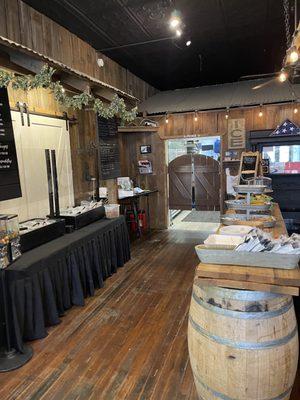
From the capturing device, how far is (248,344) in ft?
4.61

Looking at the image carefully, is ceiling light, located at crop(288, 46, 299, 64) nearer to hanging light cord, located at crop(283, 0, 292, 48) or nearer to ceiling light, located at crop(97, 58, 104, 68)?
hanging light cord, located at crop(283, 0, 292, 48)

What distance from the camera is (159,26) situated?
4.34m

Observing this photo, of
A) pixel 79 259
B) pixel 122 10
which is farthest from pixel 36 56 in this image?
pixel 79 259

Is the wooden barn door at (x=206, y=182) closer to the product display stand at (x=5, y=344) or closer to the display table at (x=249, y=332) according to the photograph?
the product display stand at (x=5, y=344)

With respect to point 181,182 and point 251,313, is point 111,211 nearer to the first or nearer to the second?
point 181,182

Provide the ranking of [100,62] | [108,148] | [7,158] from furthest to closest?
[108,148]
[100,62]
[7,158]

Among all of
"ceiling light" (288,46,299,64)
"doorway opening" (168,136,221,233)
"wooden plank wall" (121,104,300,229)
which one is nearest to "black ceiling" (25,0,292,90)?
"wooden plank wall" (121,104,300,229)

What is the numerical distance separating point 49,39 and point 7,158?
189cm

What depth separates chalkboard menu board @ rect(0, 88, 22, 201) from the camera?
115 inches

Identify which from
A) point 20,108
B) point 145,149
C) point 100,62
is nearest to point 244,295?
point 20,108

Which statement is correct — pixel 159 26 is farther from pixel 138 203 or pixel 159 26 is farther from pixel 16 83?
pixel 138 203

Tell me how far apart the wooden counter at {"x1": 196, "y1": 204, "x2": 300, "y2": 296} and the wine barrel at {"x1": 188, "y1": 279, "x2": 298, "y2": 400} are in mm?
39

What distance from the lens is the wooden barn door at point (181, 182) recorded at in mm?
6820

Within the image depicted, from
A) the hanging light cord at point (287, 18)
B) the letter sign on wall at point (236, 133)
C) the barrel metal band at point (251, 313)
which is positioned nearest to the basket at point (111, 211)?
the letter sign on wall at point (236, 133)
